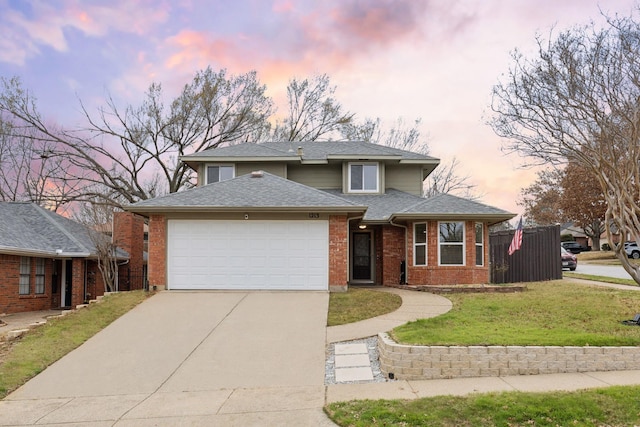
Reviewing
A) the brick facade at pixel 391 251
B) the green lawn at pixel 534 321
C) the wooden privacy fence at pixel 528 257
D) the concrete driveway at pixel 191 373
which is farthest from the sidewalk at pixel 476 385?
the wooden privacy fence at pixel 528 257

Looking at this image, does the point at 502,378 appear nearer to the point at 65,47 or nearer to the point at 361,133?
the point at 65,47

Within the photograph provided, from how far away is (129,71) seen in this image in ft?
62.0

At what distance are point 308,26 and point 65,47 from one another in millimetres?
8323

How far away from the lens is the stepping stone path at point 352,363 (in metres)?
7.69

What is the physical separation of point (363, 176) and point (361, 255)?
367 centimetres

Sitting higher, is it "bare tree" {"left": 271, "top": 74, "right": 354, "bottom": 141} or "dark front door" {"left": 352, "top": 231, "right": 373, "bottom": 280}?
"bare tree" {"left": 271, "top": 74, "right": 354, "bottom": 141}

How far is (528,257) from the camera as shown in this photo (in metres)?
19.4

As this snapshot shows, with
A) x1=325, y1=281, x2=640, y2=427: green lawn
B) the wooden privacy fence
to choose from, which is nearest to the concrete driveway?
x1=325, y1=281, x2=640, y2=427: green lawn

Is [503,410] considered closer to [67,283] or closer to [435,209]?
[435,209]

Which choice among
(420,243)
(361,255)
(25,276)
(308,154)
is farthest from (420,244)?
(25,276)

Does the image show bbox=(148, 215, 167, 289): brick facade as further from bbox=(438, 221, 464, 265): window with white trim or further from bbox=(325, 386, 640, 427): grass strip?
bbox=(325, 386, 640, 427): grass strip

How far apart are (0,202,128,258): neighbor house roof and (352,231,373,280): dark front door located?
9639 mm

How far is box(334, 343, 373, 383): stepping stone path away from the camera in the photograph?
769cm

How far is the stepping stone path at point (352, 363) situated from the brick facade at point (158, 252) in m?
7.52
